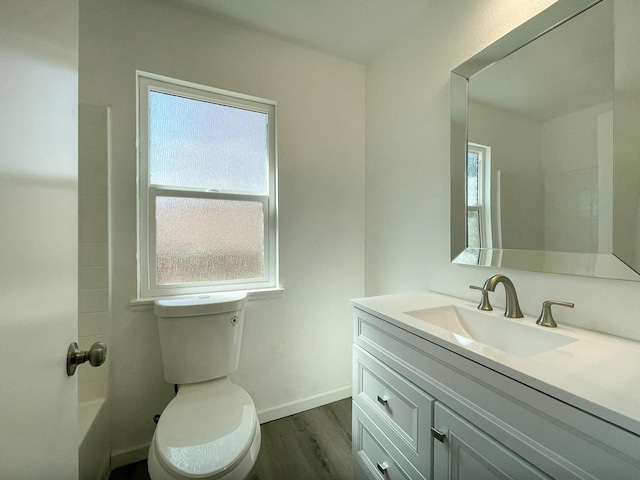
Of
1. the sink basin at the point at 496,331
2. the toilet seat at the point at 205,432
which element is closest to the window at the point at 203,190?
the toilet seat at the point at 205,432

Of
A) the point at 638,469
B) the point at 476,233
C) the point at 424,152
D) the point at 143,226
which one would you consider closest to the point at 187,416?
the point at 143,226

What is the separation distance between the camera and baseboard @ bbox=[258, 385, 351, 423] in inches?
66.7

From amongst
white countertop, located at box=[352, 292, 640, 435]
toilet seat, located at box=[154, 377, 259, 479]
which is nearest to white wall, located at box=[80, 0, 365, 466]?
toilet seat, located at box=[154, 377, 259, 479]

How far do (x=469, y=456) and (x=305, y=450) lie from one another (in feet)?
3.51

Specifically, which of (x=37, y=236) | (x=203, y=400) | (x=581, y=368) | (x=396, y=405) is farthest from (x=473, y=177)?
(x=203, y=400)

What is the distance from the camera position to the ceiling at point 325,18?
1.44 m

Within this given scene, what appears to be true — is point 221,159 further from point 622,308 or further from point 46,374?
point 622,308

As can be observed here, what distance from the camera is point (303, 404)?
5.90ft

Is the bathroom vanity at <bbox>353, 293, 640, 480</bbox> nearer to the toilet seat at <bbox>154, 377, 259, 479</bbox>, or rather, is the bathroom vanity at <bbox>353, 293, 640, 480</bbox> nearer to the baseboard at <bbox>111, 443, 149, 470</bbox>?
the toilet seat at <bbox>154, 377, 259, 479</bbox>

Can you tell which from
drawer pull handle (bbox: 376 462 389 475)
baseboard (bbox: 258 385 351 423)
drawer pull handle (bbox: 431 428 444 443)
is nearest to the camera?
drawer pull handle (bbox: 431 428 444 443)

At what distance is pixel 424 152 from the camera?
1.48m

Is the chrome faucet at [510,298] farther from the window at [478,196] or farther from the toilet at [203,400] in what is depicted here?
the toilet at [203,400]

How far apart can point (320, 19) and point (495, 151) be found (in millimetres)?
1216

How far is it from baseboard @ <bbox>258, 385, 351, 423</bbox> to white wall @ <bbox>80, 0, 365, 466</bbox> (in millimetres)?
15
